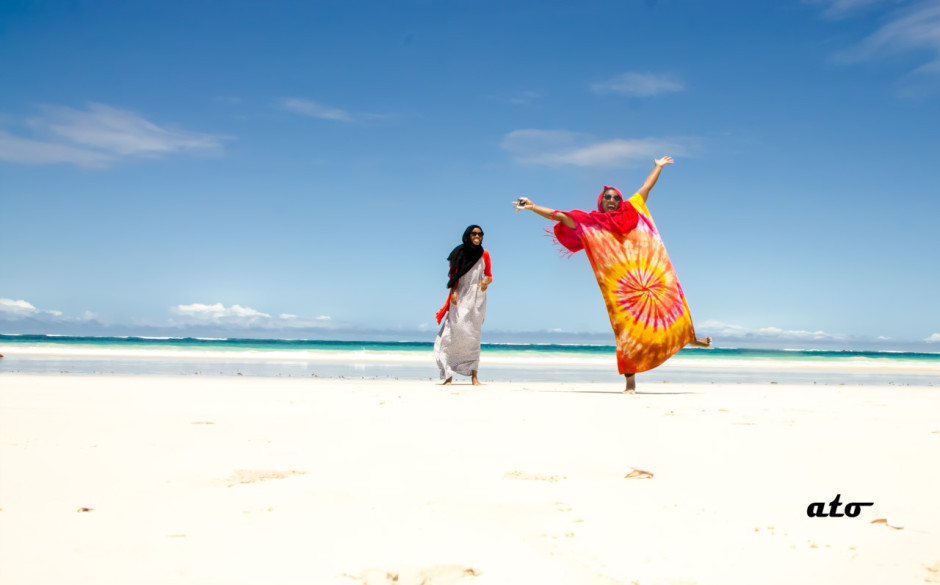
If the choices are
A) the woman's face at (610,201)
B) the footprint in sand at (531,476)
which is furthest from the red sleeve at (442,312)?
the footprint in sand at (531,476)

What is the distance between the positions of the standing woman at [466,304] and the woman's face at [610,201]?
91.6 inches

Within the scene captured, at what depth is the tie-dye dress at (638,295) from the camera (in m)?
9.30

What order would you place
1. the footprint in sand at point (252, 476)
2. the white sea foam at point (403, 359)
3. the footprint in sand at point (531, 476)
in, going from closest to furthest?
the footprint in sand at point (252, 476), the footprint in sand at point (531, 476), the white sea foam at point (403, 359)

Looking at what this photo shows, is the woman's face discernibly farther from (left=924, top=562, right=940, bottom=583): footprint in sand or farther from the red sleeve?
(left=924, top=562, right=940, bottom=583): footprint in sand

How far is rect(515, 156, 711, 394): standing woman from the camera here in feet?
30.5

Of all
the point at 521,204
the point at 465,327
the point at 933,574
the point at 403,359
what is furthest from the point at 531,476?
the point at 403,359

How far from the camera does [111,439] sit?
4770 mm

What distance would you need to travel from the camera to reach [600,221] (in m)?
9.41

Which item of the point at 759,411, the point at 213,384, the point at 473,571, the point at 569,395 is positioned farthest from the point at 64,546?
the point at 213,384

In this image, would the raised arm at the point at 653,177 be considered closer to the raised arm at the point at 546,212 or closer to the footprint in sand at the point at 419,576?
the raised arm at the point at 546,212

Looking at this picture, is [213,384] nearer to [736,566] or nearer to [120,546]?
[120,546]

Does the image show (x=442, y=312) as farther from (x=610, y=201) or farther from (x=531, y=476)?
(x=531, y=476)

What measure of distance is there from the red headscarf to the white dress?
6.13 ft

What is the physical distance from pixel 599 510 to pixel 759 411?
14.8 ft
